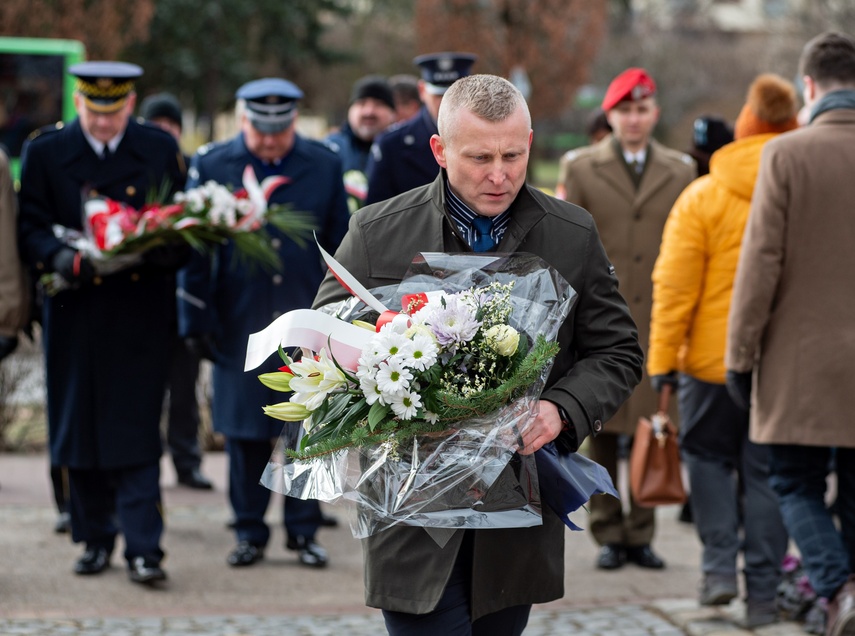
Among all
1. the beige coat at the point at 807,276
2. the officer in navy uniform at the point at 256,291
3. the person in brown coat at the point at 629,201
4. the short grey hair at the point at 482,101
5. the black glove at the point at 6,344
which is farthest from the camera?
the person in brown coat at the point at 629,201

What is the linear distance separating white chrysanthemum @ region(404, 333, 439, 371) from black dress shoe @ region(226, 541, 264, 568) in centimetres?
379

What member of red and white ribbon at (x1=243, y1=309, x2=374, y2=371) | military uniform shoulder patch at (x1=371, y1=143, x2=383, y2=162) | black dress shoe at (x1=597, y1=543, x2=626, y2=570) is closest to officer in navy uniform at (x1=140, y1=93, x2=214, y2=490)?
military uniform shoulder patch at (x1=371, y1=143, x2=383, y2=162)

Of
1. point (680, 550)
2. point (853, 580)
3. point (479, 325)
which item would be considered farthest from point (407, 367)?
point (680, 550)

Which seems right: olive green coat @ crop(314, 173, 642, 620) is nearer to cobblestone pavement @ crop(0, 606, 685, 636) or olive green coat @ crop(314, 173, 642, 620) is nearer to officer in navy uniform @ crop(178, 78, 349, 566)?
cobblestone pavement @ crop(0, 606, 685, 636)

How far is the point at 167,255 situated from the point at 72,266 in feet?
1.40

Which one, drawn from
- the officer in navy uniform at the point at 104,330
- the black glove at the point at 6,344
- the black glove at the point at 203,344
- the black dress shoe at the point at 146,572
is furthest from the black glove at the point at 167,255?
the black dress shoe at the point at 146,572

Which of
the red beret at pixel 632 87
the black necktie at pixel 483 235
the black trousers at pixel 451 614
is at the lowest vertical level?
the black trousers at pixel 451 614

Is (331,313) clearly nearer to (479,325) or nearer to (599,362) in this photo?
(479,325)

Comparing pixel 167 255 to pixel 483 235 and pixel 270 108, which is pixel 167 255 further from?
pixel 483 235

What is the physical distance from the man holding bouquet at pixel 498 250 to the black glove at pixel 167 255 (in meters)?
2.59

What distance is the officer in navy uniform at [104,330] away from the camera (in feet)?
19.5

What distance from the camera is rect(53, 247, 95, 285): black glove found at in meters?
5.68

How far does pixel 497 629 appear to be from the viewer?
11.2ft

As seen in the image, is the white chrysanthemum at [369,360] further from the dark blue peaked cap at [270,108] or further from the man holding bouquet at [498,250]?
the dark blue peaked cap at [270,108]
